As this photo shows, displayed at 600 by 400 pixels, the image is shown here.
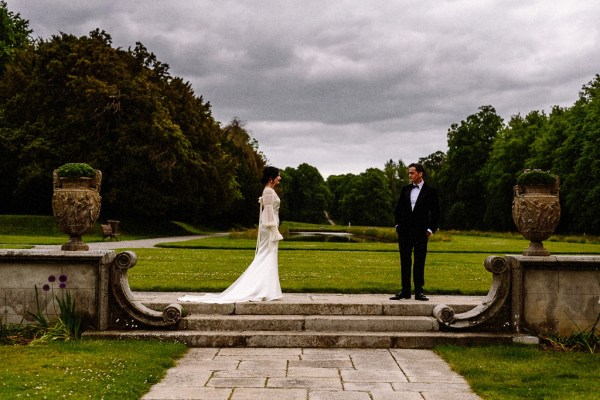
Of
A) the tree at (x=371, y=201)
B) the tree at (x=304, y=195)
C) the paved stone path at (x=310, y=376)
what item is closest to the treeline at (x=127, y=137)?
the paved stone path at (x=310, y=376)

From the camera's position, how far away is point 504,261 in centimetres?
913

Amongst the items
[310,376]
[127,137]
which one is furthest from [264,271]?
[127,137]

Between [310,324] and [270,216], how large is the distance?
222 cm

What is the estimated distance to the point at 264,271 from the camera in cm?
1027

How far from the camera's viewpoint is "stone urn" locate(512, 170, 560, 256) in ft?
29.5

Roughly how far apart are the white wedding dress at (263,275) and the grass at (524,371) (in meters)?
2.95

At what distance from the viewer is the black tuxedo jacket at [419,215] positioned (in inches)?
402

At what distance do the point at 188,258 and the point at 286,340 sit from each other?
12000 millimetres

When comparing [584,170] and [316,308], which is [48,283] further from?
[584,170]

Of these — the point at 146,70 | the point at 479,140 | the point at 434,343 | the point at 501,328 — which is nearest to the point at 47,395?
the point at 434,343

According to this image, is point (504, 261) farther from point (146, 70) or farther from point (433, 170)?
point (433, 170)

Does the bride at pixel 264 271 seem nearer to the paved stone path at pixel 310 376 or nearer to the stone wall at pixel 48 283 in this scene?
the stone wall at pixel 48 283

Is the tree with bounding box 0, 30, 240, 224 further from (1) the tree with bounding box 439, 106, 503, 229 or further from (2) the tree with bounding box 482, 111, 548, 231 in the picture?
(1) the tree with bounding box 439, 106, 503, 229

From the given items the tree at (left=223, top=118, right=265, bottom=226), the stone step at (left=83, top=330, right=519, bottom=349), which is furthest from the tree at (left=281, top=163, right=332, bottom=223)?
the stone step at (left=83, top=330, right=519, bottom=349)
